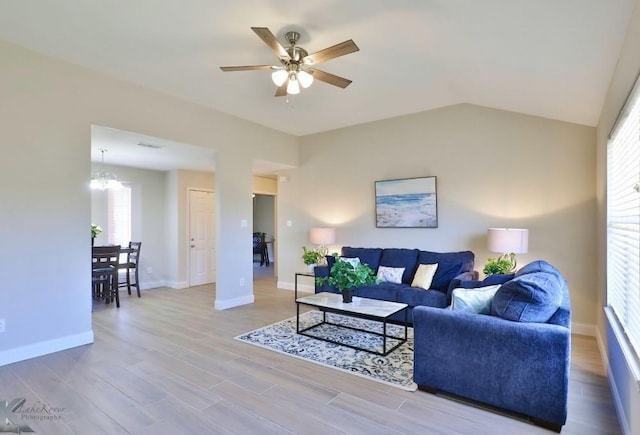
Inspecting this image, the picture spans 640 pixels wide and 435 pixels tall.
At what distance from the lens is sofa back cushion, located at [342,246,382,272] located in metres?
5.17

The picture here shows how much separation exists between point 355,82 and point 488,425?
3.55m

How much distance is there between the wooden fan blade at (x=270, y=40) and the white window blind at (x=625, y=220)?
228 cm

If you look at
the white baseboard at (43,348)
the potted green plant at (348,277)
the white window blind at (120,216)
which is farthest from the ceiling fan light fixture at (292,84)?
the white window blind at (120,216)

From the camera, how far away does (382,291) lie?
14.5ft

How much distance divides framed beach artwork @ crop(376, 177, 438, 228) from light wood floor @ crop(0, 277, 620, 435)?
232 cm

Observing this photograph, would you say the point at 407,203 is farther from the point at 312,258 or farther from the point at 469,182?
the point at 312,258

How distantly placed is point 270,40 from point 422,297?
319cm

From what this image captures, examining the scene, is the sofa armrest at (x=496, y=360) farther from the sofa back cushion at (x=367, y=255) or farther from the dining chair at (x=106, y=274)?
the dining chair at (x=106, y=274)

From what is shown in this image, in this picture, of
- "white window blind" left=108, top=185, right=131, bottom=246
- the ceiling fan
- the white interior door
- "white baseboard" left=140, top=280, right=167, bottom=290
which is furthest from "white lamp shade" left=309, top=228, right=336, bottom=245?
"white window blind" left=108, top=185, right=131, bottom=246

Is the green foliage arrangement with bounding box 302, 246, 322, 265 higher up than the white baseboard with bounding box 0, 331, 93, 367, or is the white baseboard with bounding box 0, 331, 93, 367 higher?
the green foliage arrangement with bounding box 302, 246, 322, 265

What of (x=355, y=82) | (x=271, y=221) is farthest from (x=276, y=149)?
(x=271, y=221)

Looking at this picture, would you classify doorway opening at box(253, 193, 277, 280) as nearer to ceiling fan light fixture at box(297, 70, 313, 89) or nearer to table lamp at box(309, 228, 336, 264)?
table lamp at box(309, 228, 336, 264)

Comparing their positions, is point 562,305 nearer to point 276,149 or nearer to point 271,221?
point 276,149

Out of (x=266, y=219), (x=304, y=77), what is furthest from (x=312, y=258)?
(x=266, y=219)
